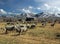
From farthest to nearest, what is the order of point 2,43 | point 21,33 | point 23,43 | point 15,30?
point 15,30
point 21,33
point 23,43
point 2,43

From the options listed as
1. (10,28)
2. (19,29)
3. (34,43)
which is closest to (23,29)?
(19,29)

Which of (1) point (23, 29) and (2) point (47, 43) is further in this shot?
(1) point (23, 29)

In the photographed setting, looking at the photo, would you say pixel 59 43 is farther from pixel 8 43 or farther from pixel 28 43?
pixel 8 43

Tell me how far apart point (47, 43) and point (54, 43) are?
1159mm

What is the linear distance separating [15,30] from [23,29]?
2.44 meters

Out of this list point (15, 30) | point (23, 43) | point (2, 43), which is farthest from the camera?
point (15, 30)

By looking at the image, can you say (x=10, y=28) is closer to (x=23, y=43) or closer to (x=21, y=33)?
(x=21, y=33)

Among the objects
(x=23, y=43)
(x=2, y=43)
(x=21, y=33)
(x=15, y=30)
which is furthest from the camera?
(x=15, y=30)

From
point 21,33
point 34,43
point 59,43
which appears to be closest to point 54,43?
point 59,43

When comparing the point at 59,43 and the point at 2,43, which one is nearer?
the point at 2,43

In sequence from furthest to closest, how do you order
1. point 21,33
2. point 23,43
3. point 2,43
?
point 21,33 < point 23,43 < point 2,43

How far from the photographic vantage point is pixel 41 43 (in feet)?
80.1

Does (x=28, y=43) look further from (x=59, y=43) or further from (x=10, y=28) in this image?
(x=10, y=28)

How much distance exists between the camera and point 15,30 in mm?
37625
